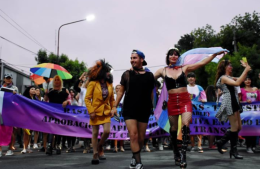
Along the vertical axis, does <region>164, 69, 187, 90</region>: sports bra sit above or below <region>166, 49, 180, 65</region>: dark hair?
below

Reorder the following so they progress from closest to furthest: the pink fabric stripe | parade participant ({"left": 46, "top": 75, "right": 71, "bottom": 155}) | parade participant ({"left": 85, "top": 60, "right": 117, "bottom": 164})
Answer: parade participant ({"left": 85, "top": 60, "right": 117, "bottom": 164}) → the pink fabric stripe → parade participant ({"left": 46, "top": 75, "right": 71, "bottom": 155})

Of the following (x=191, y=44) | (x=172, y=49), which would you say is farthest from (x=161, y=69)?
(x=191, y=44)

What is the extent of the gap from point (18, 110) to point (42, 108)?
1.89ft

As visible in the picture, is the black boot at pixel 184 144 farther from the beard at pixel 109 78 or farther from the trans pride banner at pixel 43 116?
the trans pride banner at pixel 43 116

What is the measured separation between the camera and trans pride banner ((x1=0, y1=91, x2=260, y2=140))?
8.29 metres

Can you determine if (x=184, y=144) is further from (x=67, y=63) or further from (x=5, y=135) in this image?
(x=67, y=63)

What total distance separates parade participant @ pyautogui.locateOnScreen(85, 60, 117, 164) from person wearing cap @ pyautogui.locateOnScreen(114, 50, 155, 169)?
48.3 inches

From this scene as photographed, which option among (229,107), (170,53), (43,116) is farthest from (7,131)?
(229,107)

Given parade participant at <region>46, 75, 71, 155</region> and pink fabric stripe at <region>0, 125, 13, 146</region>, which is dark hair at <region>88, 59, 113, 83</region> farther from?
pink fabric stripe at <region>0, 125, 13, 146</region>

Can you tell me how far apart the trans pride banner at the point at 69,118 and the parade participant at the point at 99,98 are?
84.4 inches

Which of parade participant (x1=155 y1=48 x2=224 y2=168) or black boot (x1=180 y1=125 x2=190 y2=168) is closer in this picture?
black boot (x1=180 y1=125 x2=190 y2=168)

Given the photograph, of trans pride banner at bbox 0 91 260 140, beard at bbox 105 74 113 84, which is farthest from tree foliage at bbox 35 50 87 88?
beard at bbox 105 74 113 84

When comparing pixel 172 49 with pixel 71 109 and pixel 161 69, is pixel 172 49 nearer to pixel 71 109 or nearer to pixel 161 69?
pixel 161 69

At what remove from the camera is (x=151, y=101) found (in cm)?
560
